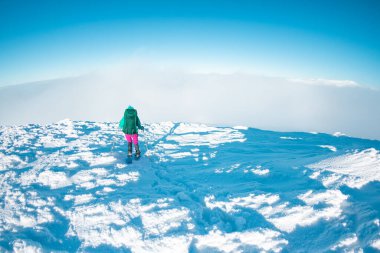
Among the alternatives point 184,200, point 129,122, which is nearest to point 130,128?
point 129,122

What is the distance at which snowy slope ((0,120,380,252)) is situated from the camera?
472 cm

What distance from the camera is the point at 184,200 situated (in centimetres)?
666

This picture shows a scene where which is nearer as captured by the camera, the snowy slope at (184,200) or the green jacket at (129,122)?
the snowy slope at (184,200)

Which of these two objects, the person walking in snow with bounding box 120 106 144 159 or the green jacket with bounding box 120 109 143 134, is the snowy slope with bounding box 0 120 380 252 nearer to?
the person walking in snow with bounding box 120 106 144 159

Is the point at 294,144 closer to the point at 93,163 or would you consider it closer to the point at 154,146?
the point at 154,146

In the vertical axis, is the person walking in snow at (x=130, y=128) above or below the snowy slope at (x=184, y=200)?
above

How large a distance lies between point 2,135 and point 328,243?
17.2m

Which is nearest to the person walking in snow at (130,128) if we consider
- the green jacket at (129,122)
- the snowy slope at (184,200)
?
the green jacket at (129,122)

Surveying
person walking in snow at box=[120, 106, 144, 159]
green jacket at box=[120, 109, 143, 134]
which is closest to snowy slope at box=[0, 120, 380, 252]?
person walking in snow at box=[120, 106, 144, 159]

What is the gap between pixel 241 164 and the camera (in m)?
9.63

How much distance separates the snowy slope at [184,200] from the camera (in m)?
4.72

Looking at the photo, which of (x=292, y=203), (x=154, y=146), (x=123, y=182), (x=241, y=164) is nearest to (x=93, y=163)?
(x=123, y=182)

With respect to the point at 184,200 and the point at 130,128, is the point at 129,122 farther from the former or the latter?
the point at 184,200

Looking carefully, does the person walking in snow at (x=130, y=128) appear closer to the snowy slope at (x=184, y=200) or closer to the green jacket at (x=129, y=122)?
the green jacket at (x=129, y=122)
